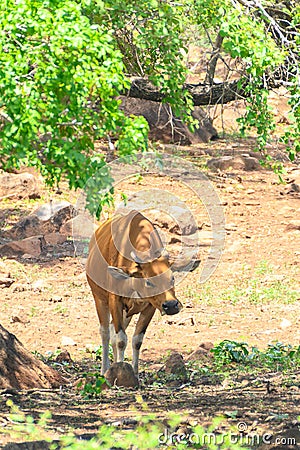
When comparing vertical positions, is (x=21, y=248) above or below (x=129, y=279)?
below

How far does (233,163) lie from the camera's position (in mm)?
19469

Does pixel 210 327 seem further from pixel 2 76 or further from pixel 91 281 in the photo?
pixel 2 76

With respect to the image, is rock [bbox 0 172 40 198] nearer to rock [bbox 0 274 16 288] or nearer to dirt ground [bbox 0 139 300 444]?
dirt ground [bbox 0 139 300 444]

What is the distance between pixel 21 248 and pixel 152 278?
6.42 metres

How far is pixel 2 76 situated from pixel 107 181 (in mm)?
920

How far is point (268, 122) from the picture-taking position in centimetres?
751

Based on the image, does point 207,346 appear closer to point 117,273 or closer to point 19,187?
point 117,273

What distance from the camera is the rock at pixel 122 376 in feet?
25.4

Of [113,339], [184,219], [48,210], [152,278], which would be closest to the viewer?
[152,278]

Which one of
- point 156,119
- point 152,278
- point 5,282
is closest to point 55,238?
point 5,282

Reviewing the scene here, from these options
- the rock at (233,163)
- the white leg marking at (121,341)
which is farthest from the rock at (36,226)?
the white leg marking at (121,341)

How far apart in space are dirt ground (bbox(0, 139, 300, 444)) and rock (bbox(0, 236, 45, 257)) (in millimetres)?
241

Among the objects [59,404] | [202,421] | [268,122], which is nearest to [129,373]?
[59,404]

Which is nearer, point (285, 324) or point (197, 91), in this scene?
point (197, 91)
